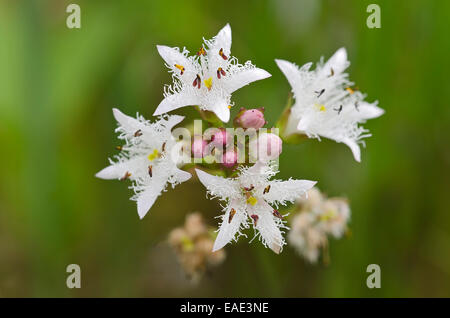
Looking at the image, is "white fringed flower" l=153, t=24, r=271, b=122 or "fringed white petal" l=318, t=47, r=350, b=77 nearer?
"white fringed flower" l=153, t=24, r=271, b=122

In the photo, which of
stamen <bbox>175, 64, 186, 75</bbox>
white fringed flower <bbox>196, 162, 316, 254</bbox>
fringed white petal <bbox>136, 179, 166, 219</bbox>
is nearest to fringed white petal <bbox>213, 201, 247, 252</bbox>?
white fringed flower <bbox>196, 162, 316, 254</bbox>

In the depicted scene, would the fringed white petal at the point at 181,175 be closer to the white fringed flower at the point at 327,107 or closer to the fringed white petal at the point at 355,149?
the white fringed flower at the point at 327,107

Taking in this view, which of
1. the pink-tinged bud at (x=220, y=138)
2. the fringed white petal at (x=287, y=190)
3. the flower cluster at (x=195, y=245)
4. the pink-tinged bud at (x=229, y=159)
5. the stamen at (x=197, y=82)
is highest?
the stamen at (x=197, y=82)

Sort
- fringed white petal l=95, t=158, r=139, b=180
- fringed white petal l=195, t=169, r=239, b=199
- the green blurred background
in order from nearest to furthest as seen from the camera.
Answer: fringed white petal l=195, t=169, r=239, b=199
fringed white petal l=95, t=158, r=139, b=180
the green blurred background

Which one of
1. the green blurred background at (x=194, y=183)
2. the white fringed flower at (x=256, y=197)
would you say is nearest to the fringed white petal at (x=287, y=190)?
the white fringed flower at (x=256, y=197)

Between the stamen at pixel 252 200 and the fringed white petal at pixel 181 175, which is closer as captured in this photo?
the fringed white petal at pixel 181 175

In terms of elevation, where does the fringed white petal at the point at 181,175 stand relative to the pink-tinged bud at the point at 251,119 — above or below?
below

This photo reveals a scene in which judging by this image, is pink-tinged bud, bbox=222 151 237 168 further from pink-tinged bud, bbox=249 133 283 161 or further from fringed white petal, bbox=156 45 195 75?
fringed white petal, bbox=156 45 195 75
